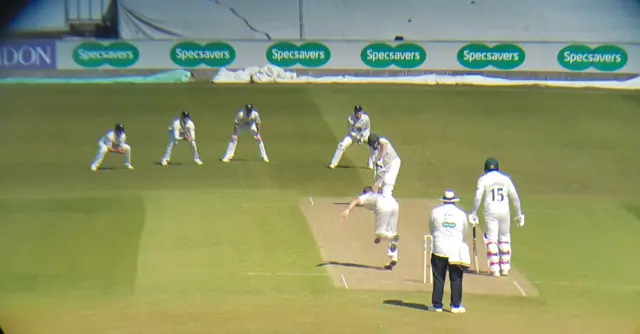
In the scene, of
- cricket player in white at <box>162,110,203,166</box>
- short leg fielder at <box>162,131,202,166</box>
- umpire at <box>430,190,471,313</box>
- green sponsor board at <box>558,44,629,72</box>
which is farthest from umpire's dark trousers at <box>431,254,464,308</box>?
green sponsor board at <box>558,44,629,72</box>

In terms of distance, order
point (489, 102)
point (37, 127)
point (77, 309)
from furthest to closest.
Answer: point (489, 102)
point (37, 127)
point (77, 309)

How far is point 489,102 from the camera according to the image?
38.4 metres

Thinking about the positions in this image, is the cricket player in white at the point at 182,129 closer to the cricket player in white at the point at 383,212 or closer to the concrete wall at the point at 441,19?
the cricket player in white at the point at 383,212

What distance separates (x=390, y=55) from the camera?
41719 mm

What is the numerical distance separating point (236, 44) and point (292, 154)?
11530 mm

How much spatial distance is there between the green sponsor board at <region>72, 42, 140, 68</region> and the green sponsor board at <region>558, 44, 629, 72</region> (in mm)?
16377

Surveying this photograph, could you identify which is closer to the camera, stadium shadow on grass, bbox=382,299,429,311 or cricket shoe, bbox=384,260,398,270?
stadium shadow on grass, bbox=382,299,429,311

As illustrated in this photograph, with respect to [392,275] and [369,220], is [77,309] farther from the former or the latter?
[369,220]

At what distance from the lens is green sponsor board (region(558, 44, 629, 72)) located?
41.8 meters

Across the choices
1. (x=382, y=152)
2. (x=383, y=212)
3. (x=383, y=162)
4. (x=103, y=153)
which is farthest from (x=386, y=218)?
(x=103, y=153)

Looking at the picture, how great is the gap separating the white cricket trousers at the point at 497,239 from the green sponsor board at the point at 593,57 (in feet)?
80.7

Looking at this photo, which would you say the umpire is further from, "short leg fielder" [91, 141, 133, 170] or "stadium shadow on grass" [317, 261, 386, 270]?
"short leg fielder" [91, 141, 133, 170]

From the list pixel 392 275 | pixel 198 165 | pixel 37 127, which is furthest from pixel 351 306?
pixel 37 127

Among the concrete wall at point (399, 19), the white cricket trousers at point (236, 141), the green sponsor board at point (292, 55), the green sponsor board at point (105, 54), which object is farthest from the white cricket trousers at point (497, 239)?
the green sponsor board at point (105, 54)
